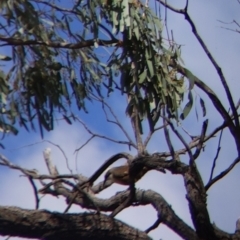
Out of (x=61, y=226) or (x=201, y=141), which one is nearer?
(x=61, y=226)

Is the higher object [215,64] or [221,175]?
[215,64]

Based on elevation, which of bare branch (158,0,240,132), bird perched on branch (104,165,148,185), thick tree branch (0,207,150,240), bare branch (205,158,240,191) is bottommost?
thick tree branch (0,207,150,240)

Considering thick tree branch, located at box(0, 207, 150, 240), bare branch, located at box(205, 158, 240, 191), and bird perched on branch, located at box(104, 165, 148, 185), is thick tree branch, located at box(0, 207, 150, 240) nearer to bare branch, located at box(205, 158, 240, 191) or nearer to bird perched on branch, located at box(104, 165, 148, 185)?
bird perched on branch, located at box(104, 165, 148, 185)

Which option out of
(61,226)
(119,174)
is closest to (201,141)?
(119,174)

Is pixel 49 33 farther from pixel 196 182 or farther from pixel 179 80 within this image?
pixel 196 182

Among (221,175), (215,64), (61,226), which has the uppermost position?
(215,64)

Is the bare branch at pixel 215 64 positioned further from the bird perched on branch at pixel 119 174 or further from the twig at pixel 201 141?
the bird perched on branch at pixel 119 174

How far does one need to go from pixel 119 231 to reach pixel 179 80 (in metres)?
1.17

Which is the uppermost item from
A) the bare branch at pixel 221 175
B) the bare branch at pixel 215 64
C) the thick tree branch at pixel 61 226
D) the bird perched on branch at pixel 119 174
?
the bare branch at pixel 215 64

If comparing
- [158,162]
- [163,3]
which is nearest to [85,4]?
[163,3]

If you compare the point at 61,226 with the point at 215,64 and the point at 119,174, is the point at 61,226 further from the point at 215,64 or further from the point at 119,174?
the point at 215,64

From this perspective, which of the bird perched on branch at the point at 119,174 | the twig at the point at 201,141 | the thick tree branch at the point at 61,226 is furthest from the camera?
the bird perched on branch at the point at 119,174

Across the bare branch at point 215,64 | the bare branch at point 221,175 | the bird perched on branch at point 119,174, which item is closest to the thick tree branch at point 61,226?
the bird perched on branch at point 119,174

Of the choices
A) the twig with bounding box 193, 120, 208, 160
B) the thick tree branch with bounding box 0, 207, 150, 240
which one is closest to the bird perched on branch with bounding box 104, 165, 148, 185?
the twig with bounding box 193, 120, 208, 160
